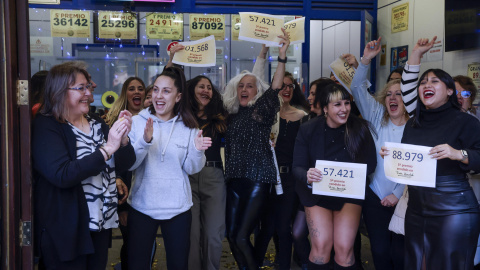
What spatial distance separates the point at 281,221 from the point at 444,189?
1.70 meters

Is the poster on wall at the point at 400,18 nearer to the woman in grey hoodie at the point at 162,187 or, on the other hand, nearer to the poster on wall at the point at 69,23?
the poster on wall at the point at 69,23

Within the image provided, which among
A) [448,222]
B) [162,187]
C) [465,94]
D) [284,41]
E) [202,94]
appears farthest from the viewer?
[202,94]

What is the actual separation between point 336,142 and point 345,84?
90 centimetres

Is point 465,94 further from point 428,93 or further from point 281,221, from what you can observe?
point 281,221

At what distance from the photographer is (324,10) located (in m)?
7.04

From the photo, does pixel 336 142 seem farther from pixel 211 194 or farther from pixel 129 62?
pixel 129 62

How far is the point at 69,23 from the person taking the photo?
6.62 metres

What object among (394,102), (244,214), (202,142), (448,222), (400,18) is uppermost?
(400,18)

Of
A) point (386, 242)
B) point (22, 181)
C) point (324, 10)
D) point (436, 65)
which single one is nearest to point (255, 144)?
point (386, 242)

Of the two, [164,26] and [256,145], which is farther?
[164,26]

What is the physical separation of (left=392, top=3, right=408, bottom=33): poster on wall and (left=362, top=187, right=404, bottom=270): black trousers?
356 centimetres

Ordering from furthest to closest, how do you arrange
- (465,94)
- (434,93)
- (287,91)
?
1. (287,91)
2. (465,94)
3. (434,93)

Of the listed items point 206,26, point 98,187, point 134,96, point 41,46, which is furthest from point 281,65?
point 41,46

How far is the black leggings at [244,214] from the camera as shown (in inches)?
164
